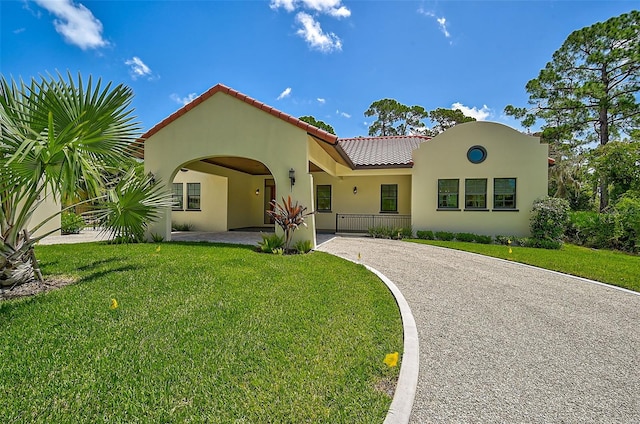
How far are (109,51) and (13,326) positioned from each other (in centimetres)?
1125

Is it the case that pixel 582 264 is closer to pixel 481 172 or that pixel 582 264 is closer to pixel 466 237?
pixel 466 237

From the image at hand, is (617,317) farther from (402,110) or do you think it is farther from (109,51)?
(402,110)

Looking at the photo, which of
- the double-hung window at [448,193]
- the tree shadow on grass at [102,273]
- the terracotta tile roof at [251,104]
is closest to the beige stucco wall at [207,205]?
the terracotta tile roof at [251,104]

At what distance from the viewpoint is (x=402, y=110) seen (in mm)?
35438

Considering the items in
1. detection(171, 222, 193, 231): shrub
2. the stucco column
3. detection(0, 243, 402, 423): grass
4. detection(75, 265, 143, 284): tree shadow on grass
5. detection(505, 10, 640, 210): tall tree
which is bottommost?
detection(0, 243, 402, 423): grass

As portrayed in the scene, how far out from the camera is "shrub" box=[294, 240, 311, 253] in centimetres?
945

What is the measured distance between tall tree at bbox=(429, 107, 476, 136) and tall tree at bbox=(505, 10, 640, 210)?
853 cm

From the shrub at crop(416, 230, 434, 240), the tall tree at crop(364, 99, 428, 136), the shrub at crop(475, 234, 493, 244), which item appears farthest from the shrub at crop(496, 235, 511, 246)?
the tall tree at crop(364, 99, 428, 136)

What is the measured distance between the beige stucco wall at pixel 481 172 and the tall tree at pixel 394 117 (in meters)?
22.8

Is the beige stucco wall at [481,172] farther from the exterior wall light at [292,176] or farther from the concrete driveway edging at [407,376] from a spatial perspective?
the concrete driveway edging at [407,376]

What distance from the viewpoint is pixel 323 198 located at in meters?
17.6

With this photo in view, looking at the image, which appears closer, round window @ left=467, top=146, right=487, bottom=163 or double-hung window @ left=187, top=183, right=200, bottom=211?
round window @ left=467, top=146, right=487, bottom=163

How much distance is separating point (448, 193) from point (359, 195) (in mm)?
4835

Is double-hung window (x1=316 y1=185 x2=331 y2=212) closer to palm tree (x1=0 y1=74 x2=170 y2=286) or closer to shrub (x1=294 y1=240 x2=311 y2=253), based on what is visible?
shrub (x1=294 y1=240 x2=311 y2=253)
